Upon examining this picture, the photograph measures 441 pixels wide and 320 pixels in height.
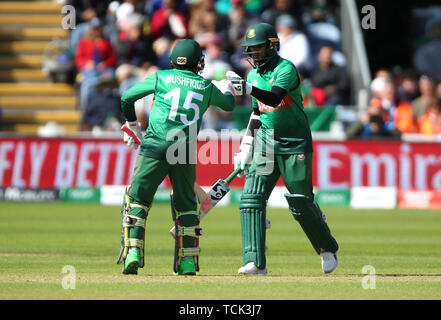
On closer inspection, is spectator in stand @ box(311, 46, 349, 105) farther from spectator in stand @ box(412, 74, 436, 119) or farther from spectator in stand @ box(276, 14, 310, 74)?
spectator in stand @ box(412, 74, 436, 119)

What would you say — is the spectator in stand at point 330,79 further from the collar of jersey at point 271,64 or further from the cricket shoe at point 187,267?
the cricket shoe at point 187,267

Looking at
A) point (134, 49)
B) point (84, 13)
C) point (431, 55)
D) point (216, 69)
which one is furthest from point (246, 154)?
point (431, 55)

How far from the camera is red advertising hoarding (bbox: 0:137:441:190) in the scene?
2070 cm

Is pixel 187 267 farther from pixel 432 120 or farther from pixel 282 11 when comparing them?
pixel 282 11

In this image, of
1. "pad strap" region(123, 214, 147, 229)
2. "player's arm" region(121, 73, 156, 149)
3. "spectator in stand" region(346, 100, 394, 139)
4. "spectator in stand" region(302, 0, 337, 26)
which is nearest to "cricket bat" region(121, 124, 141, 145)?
"player's arm" region(121, 73, 156, 149)

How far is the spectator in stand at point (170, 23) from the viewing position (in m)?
24.4

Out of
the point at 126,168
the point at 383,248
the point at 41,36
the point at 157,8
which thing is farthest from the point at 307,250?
the point at 41,36

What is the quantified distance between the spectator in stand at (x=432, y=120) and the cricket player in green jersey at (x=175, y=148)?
41.4ft

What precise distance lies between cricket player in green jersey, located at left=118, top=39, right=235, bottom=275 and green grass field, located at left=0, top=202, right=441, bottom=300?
319 millimetres

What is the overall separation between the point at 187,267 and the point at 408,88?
48.3 ft

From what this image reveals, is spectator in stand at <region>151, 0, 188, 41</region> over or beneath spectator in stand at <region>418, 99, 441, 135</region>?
over

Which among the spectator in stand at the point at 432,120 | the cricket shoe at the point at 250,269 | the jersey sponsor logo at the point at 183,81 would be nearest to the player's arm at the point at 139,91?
the jersey sponsor logo at the point at 183,81

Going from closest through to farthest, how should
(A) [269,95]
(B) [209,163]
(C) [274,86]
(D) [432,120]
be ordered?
(A) [269,95]
(C) [274,86]
(B) [209,163]
(D) [432,120]

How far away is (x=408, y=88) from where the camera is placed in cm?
2392
